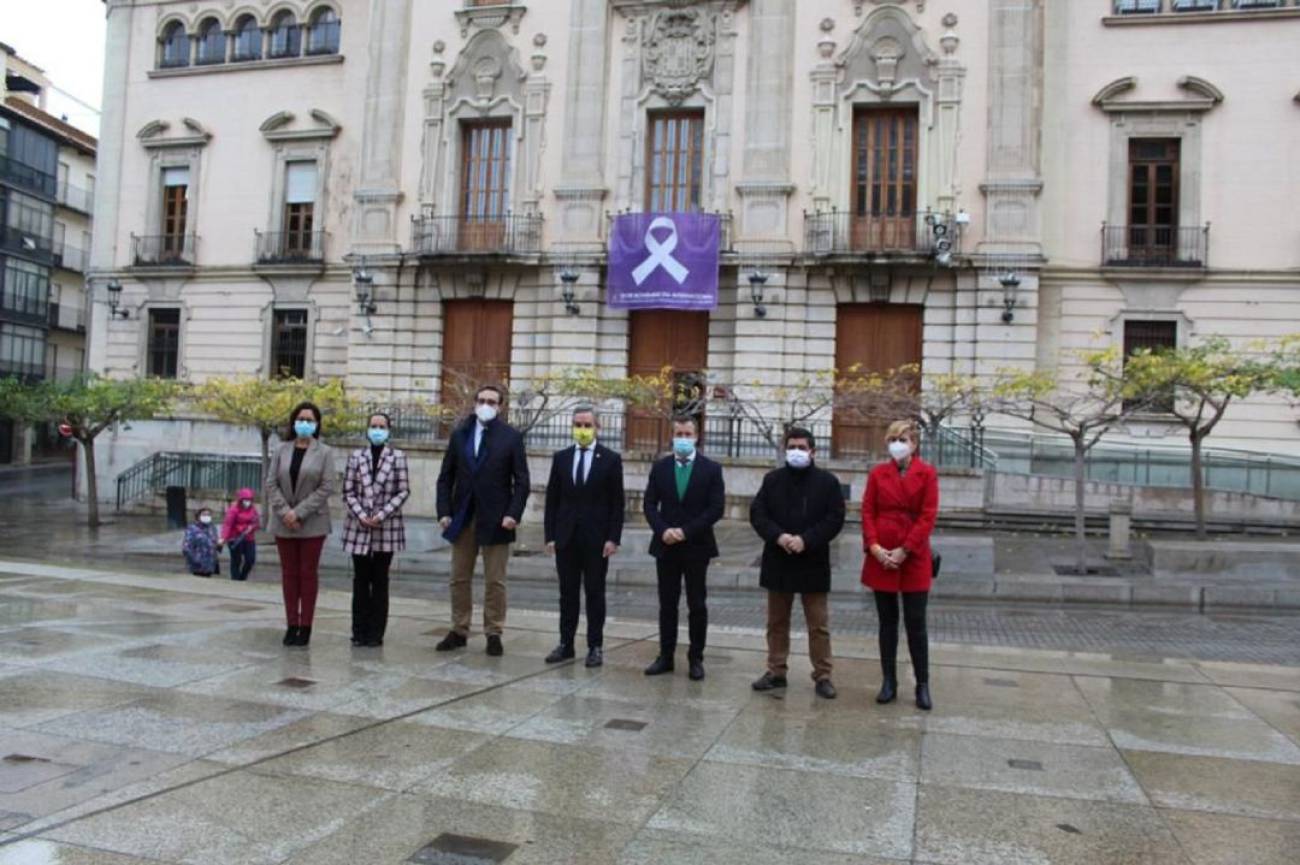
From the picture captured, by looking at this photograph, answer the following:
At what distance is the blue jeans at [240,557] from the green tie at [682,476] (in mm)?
10369

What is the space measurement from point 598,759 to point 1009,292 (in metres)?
22.5

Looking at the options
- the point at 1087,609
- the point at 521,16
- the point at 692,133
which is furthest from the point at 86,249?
the point at 1087,609

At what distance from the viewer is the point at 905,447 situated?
7.31m

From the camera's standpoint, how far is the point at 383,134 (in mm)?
30594

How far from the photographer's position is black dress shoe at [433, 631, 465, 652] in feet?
27.7

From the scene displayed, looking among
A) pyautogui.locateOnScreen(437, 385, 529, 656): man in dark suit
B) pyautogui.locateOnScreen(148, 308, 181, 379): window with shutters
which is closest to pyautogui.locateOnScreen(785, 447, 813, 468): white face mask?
pyautogui.locateOnScreen(437, 385, 529, 656): man in dark suit

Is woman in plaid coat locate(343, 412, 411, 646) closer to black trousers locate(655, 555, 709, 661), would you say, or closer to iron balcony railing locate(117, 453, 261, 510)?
black trousers locate(655, 555, 709, 661)

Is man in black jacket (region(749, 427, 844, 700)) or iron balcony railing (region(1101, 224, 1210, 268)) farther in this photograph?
iron balcony railing (region(1101, 224, 1210, 268))

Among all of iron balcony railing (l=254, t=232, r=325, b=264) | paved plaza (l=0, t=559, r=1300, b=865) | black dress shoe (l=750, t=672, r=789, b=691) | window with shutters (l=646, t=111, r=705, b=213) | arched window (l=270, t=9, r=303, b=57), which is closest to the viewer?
paved plaza (l=0, t=559, r=1300, b=865)

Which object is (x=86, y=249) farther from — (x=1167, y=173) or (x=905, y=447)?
(x=905, y=447)

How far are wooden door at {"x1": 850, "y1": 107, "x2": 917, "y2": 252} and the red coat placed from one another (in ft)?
67.2

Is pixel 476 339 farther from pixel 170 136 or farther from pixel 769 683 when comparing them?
pixel 769 683

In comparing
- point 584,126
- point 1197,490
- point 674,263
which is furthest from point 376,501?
point 584,126

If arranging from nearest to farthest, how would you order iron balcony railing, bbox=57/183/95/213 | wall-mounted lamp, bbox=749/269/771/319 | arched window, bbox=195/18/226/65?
wall-mounted lamp, bbox=749/269/771/319
arched window, bbox=195/18/226/65
iron balcony railing, bbox=57/183/95/213
